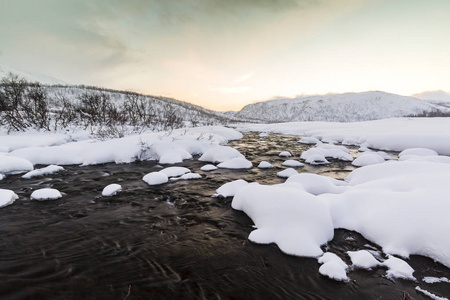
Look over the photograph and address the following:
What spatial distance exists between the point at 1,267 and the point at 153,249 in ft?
6.87

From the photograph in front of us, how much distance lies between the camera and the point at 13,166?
7520mm

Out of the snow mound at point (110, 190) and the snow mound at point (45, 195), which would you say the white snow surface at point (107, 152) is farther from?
the snow mound at point (45, 195)

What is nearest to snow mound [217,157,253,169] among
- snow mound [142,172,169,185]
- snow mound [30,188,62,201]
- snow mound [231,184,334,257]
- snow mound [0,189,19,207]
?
snow mound [142,172,169,185]

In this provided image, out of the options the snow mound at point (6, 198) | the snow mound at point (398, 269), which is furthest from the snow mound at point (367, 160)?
the snow mound at point (6, 198)

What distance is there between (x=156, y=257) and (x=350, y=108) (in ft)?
535

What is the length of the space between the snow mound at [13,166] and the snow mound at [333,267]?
1028 cm

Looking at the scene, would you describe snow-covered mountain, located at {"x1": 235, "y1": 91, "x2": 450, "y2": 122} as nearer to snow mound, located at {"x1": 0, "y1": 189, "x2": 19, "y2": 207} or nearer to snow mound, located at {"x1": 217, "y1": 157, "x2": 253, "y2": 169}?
snow mound, located at {"x1": 217, "y1": 157, "x2": 253, "y2": 169}

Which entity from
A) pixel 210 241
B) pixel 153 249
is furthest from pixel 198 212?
pixel 153 249

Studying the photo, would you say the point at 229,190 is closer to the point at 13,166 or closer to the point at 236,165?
the point at 236,165

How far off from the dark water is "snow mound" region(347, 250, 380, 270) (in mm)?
97

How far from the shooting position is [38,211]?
15.2 feet

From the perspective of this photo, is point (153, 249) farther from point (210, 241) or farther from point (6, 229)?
point (6, 229)

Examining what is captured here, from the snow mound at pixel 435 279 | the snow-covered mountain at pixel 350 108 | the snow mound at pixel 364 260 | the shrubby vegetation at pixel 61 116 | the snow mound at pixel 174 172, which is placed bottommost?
the snow mound at pixel 435 279

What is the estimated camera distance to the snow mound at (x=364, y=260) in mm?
2953
